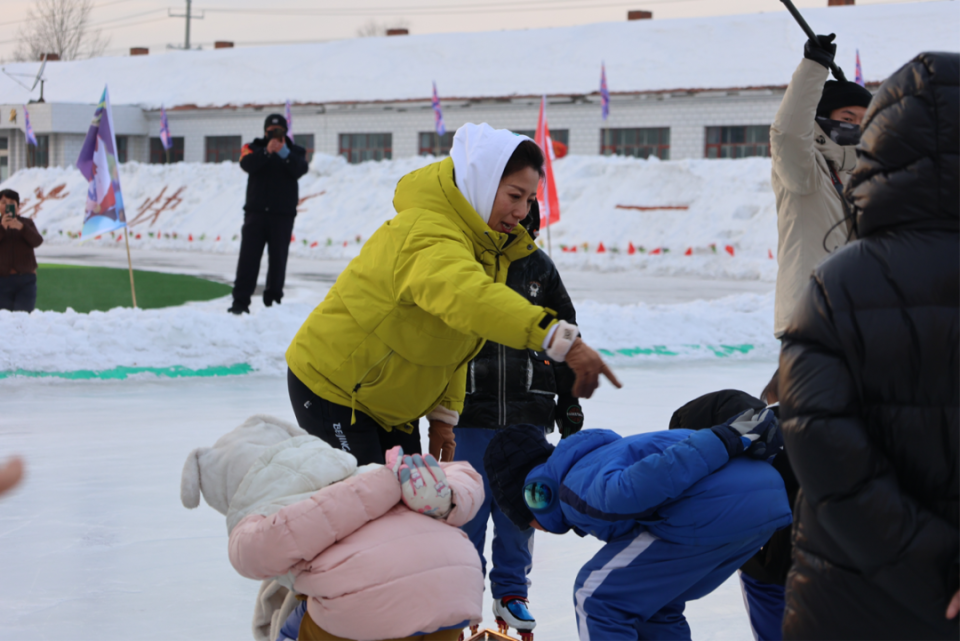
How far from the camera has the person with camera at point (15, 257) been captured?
Answer: 8.90 m

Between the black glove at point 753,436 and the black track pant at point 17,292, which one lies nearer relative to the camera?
the black glove at point 753,436

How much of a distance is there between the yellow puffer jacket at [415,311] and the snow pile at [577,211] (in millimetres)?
16406

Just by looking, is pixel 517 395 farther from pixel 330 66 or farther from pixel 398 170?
pixel 330 66

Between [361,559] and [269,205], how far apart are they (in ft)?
26.5

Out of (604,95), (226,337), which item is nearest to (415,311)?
(226,337)

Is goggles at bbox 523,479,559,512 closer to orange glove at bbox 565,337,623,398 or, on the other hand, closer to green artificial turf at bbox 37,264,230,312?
orange glove at bbox 565,337,623,398

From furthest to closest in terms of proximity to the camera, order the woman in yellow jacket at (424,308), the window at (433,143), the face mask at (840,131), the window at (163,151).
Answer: the window at (163,151)
the window at (433,143)
the face mask at (840,131)
the woman in yellow jacket at (424,308)

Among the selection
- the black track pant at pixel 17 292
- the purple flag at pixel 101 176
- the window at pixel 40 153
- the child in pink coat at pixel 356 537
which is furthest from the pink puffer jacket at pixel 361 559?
the window at pixel 40 153

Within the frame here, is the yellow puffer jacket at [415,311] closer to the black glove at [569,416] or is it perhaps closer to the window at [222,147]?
the black glove at [569,416]

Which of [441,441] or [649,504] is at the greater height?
[649,504]

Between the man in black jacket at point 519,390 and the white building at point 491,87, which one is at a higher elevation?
the white building at point 491,87

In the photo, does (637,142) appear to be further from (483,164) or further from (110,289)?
(483,164)

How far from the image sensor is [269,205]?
381 inches

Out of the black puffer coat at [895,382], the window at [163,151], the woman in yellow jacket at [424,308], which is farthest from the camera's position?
the window at [163,151]
